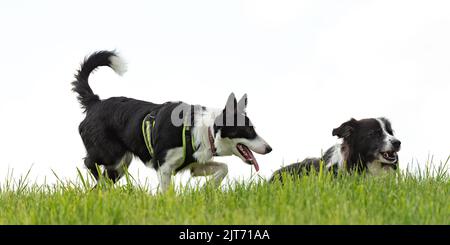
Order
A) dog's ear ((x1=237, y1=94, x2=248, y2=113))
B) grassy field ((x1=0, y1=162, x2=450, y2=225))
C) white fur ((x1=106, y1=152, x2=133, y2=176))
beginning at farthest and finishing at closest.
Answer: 1. white fur ((x1=106, y1=152, x2=133, y2=176))
2. dog's ear ((x1=237, y1=94, x2=248, y2=113))
3. grassy field ((x1=0, y1=162, x2=450, y2=225))

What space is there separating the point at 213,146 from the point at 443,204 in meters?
2.97

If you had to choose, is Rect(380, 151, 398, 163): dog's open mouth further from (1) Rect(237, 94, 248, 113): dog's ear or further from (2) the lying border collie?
(1) Rect(237, 94, 248, 113): dog's ear

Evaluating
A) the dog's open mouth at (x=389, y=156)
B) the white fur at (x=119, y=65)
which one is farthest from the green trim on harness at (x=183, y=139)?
the dog's open mouth at (x=389, y=156)

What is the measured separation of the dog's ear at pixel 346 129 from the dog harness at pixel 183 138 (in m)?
1.73

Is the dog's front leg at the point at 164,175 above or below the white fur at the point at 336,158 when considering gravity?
below

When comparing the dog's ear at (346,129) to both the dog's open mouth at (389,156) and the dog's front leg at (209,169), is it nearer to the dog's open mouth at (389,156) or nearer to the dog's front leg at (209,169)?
the dog's open mouth at (389,156)

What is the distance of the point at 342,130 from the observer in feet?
26.3

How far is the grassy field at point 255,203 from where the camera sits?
5.84 meters

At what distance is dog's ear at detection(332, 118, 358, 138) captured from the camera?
8.02m

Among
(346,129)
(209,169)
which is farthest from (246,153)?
(346,129)

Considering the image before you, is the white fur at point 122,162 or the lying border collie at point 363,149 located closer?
the lying border collie at point 363,149

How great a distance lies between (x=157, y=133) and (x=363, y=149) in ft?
8.15

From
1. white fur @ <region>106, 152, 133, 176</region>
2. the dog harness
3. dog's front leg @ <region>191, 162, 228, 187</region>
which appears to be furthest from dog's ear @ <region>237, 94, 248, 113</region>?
white fur @ <region>106, 152, 133, 176</region>
